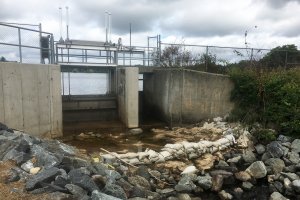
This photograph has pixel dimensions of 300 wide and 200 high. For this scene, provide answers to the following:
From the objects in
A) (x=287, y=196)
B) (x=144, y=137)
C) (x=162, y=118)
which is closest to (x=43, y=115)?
(x=144, y=137)

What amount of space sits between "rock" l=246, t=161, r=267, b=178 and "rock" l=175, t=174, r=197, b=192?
2.10 m

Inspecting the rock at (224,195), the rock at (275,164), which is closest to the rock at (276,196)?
the rock at (224,195)

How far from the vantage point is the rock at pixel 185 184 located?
807 cm

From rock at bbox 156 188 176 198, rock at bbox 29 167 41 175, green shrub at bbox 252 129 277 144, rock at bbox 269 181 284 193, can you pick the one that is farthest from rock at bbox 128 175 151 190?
green shrub at bbox 252 129 277 144

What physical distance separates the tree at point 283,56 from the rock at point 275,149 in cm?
755

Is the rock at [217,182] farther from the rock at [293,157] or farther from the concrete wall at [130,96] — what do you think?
the concrete wall at [130,96]

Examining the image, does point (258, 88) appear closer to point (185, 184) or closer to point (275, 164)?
point (275, 164)

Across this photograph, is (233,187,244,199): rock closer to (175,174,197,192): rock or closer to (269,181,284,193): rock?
(269,181,284,193): rock

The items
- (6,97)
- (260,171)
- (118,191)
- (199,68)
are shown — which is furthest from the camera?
(199,68)

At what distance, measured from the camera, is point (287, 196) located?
862cm

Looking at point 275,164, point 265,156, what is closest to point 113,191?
Answer: point 275,164

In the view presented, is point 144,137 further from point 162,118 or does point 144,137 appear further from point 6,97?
point 6,97

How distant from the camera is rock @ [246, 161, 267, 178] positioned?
9.31 m

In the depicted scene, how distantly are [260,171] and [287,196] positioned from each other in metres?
1.02
